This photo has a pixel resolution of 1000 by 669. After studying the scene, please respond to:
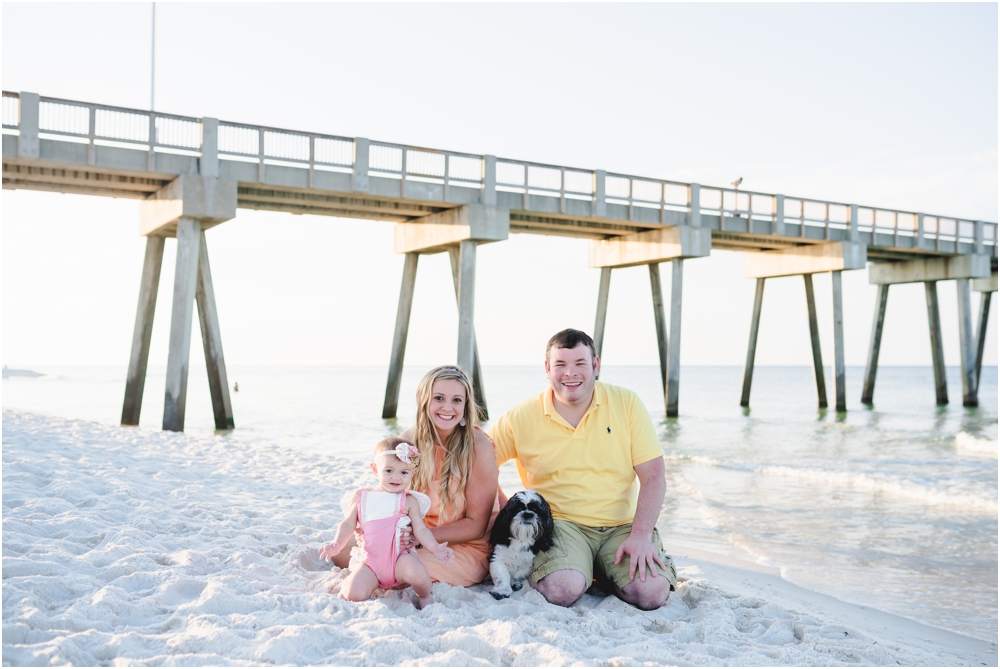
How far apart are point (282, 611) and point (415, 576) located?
0.70m

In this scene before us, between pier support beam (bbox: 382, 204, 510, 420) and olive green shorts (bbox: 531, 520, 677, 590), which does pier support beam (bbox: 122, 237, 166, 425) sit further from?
olive green shorts (bbox: 531, 520, 677, 590)

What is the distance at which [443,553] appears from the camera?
13.7ft

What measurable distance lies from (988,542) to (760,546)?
8.96 feet

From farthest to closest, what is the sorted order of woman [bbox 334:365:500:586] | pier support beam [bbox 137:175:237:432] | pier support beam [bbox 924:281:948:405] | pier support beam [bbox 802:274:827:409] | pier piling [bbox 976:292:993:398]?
pier piling [bbox 976:292:993:398], pier support beam [bbox 924:281:948:405], pier support beam [bbox 802:274:827:409], pier support beam [bbox 137:175:237:432], woman [bbox 334:365:500:586]

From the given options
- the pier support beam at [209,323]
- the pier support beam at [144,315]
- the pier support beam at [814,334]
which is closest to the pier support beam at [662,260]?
the pier support beam at [814,334]

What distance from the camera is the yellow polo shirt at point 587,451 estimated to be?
Result: 4.62 metres

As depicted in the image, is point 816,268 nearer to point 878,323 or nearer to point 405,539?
point 878,323

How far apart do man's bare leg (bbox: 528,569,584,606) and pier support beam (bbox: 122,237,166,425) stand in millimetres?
14587

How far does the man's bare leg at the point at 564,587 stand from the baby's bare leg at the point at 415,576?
687 millimetres

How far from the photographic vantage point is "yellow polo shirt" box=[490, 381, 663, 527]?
4617 millimetres

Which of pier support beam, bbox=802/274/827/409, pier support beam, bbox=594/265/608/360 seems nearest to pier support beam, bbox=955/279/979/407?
pier support beam, bbox=802/274/827/409

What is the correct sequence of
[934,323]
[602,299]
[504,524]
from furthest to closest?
1. [934,323]
2. [602,299]
3. [504,524]

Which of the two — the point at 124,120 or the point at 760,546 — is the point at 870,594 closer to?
the point at 760,546

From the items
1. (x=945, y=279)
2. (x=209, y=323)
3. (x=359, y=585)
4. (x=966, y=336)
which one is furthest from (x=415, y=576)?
(x=966, y=336)
